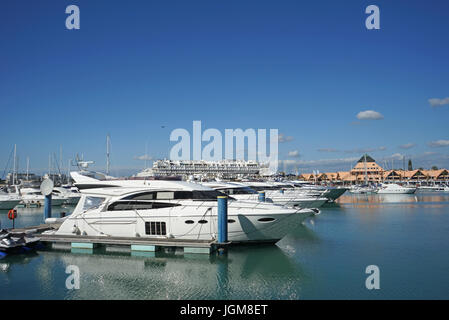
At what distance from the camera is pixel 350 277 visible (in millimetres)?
12125

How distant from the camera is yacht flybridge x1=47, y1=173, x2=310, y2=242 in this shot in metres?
15.4

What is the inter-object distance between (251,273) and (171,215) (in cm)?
473

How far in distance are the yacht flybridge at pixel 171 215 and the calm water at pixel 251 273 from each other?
1.00 meters

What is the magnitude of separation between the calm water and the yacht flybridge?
100cm

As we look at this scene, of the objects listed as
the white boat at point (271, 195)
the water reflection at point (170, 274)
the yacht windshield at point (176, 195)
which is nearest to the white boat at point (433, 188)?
the white boat at point (271, 195)

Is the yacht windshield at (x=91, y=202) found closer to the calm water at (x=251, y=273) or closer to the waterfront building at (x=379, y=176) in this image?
the calm water at (x=251, y=273)

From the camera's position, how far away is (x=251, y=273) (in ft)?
41.7

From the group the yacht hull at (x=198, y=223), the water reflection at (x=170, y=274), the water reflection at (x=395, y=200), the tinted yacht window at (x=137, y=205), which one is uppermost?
the tinted yacht window at (x=137, y=205)

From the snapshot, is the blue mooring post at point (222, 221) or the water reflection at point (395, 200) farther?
the water reflection at point (395, 200)

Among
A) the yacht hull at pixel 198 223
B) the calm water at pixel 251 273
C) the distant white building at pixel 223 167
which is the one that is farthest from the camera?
the distant white building at pixel 223 167

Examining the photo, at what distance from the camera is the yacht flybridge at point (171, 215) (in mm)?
15391

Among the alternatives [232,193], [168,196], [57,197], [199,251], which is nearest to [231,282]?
[199,251]

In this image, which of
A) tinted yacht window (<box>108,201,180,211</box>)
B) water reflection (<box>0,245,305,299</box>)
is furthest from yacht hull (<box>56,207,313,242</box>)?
water reflection (<box>0,245,305,299</box>)

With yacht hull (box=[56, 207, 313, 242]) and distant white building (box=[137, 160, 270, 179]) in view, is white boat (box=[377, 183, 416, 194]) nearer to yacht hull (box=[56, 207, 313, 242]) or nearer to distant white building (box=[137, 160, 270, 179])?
distant white building (box=[137, 160, 270, 179])
